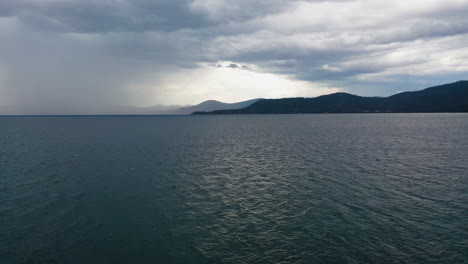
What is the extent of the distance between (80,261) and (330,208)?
22915 mm

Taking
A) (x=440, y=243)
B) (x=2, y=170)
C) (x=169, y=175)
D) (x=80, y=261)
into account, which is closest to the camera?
(x=80, y=261)

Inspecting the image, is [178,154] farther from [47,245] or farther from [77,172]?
[47,245]

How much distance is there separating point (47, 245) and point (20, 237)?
10.6 feet

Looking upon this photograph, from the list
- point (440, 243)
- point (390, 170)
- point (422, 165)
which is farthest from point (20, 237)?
point (422, 165)

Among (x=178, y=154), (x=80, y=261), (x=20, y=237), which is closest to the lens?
(x=80, y=261)

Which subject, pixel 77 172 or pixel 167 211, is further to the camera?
pixel 77 172

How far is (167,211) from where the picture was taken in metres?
29.6

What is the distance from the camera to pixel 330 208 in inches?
1168

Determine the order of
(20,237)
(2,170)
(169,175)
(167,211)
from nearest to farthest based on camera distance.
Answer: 1. (20,237)
2. (167,211)
3. (169,175)
4. (2,170)

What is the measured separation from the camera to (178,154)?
6706 centimetres

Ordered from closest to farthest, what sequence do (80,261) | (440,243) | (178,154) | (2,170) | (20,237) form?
1. (80,261)
2. (440,243)
3. (20,237)
4. (2,170)
5. (178,154)

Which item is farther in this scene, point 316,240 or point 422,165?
point 422,165

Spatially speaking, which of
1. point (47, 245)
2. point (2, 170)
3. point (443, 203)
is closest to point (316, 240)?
point (443, 203)

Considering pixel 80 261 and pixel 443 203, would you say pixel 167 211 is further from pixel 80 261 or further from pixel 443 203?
pixel 443 203
